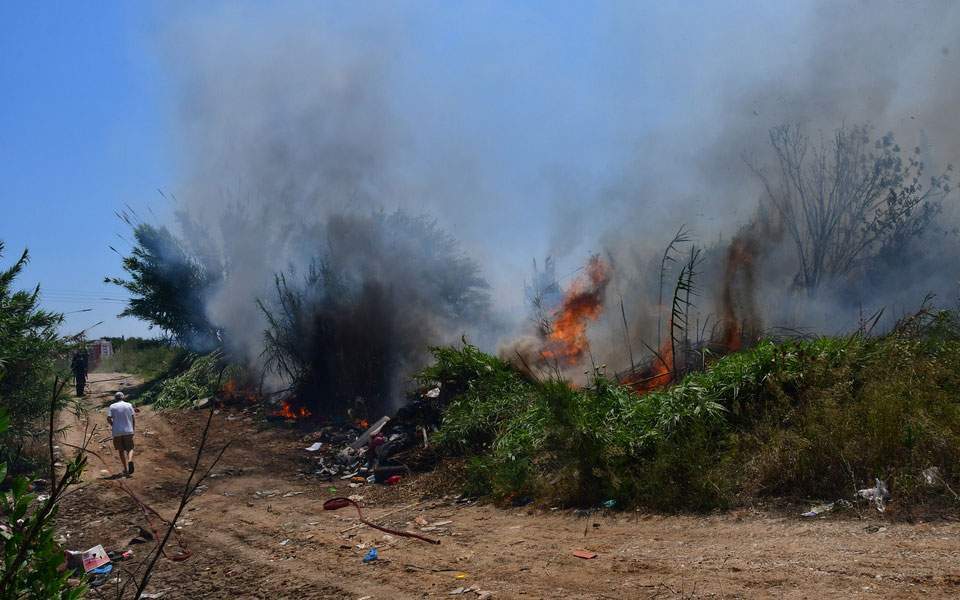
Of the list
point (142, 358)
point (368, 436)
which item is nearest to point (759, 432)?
point (368, 436)

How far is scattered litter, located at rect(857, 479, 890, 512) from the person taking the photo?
241 inches

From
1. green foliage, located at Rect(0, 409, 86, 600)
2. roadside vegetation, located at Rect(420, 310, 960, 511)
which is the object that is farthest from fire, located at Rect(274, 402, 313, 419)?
green foliage, located at Rect(0, 409, 86, 600)

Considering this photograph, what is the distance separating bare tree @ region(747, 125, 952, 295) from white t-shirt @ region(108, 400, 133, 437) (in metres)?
13.8

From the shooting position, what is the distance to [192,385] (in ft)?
71.2

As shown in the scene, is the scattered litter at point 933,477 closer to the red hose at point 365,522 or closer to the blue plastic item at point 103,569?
the red hose at point 365,522

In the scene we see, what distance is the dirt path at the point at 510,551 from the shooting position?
199 inches

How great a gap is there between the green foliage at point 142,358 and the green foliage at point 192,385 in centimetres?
511

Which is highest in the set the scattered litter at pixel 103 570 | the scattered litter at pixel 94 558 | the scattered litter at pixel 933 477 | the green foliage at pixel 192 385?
the green foliage at pixel 192 385

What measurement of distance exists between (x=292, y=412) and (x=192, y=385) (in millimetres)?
5595

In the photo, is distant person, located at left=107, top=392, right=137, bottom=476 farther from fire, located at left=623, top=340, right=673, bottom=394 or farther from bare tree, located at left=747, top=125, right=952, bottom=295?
bare tree, located at left=747, top=125, right=952, bottom=295

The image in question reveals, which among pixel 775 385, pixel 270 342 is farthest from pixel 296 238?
pixel 775 385

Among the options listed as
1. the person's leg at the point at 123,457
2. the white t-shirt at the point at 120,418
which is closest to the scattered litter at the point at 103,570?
the person's leg at the point at 123,457

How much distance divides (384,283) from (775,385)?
11973 mm

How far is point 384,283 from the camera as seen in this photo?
720 inches
